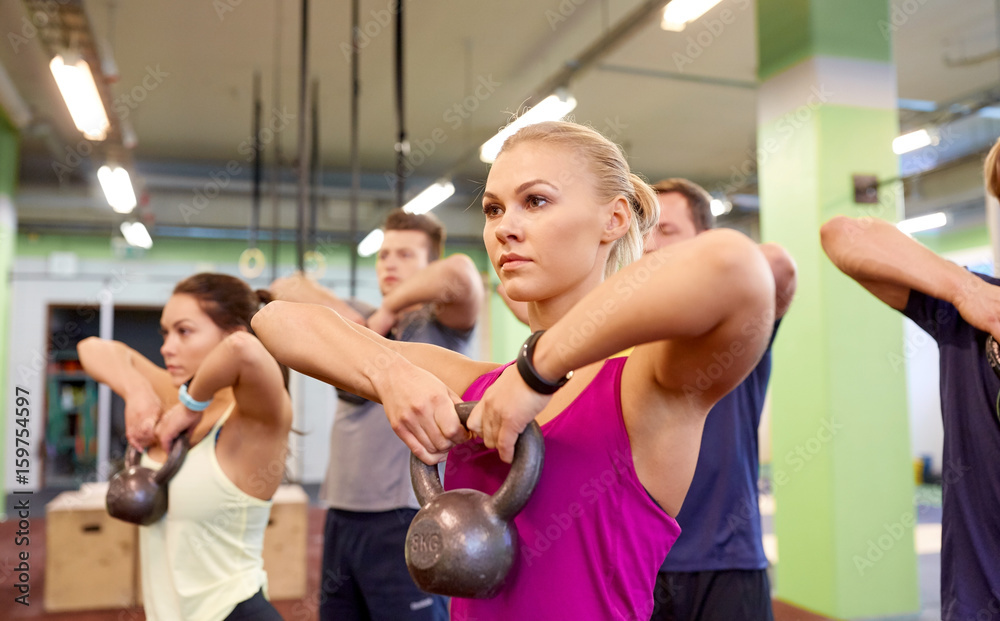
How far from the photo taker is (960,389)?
1647 millimetres

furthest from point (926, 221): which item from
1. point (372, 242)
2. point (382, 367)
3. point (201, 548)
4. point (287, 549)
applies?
point (382, 367)

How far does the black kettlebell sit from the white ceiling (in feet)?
14.1

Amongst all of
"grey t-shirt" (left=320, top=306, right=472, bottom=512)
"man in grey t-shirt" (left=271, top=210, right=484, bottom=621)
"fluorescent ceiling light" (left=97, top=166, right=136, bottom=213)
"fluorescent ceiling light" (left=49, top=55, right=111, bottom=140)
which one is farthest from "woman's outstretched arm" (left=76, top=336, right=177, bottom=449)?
"fluorescent ceiling light" (left=97, top=166, right=136, bottom=213)

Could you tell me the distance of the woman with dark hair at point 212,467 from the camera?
1.82m

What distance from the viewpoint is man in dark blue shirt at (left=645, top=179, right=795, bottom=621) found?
6.26 feet

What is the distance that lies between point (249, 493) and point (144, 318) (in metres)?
10.9

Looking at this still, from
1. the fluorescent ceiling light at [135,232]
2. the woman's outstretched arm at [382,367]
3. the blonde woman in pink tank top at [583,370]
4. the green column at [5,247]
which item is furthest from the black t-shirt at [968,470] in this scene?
the green column at [5,247]

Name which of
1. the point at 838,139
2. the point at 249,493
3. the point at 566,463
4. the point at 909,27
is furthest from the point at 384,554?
the point at 909,27

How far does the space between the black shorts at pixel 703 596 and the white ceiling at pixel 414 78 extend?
368cm

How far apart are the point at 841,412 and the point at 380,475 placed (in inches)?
116

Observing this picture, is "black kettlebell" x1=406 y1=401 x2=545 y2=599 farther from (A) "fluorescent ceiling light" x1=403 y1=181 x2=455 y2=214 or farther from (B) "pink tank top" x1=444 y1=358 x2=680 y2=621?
(A) "fluorescent ceiling light" x1=403 y1=181 x2=455 y2=214

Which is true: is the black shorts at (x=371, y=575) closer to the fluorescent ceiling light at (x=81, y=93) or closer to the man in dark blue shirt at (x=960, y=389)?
the man in dark blue shirt at (x=960, y=389)

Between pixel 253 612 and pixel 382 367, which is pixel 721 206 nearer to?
pixel 253 612

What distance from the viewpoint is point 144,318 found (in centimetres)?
1171
